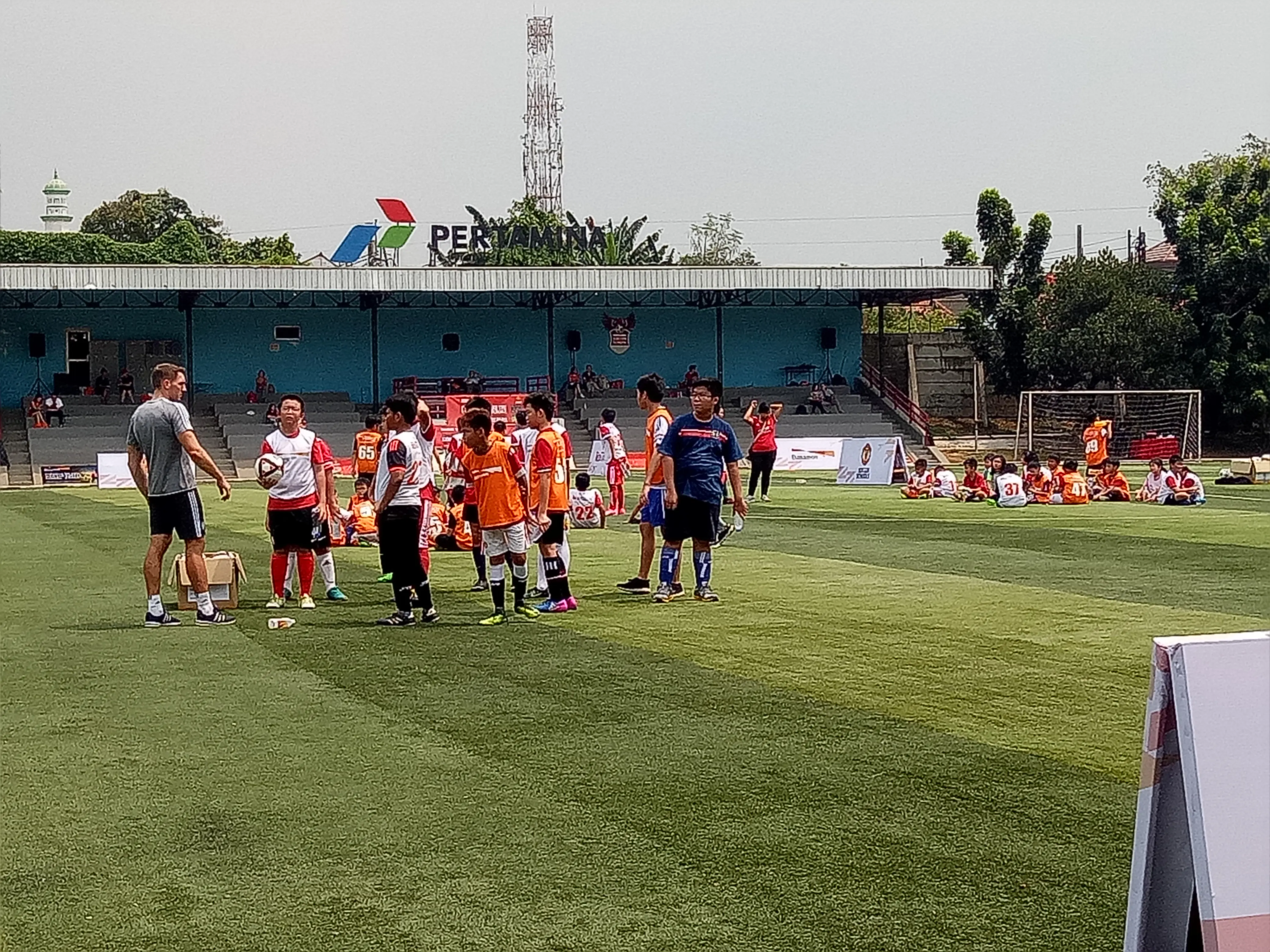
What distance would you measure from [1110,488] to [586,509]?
9168 mm

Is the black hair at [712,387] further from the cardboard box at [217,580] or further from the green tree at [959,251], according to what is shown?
the green tree at [959,251]

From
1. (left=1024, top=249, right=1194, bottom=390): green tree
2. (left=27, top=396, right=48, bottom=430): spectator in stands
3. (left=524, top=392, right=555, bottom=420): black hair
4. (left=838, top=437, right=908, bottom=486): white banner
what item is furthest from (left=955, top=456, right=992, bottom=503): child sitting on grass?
(left=27, top=396, right=48, bottom=430): spectator in stands

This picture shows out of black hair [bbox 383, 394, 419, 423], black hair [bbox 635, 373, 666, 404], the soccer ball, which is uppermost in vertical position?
black hair [bbox 635, 373, 666, 404]

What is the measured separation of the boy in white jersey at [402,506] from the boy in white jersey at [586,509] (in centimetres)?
929

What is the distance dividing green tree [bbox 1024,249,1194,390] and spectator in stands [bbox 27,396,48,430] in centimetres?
2785

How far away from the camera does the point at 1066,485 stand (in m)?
24.2

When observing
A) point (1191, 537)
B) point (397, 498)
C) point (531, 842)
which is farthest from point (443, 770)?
point (1191, 537)

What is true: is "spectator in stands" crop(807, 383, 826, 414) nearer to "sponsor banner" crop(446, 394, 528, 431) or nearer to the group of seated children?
"sponsor banner" crop(446, 394, 528, 431)

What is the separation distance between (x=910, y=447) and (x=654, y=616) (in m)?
35.5

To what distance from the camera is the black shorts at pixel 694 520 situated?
12359 millimetres

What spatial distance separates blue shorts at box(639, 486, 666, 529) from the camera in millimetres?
13445

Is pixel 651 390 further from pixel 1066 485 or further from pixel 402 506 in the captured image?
pixel 1066 485

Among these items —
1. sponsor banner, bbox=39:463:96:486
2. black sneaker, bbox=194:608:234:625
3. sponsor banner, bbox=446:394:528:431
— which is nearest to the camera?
black sneaker, bbox=194:608:234:625

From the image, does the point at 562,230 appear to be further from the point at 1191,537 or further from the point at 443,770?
the point at 443,770
